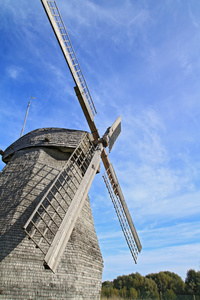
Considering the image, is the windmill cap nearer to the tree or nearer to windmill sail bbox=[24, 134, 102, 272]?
windmill sail bbox=[24, 134, 102, 272]

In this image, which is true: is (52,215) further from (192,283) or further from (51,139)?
(192,283)

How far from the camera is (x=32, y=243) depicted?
16.7 ft

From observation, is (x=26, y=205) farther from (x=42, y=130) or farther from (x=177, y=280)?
(x=177, y=280)

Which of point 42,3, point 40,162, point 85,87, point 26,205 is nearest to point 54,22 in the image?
point 42,3

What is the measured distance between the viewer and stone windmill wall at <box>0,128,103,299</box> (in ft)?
15.1

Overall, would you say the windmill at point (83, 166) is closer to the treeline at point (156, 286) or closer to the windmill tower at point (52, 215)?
the windmill tower at point (52, 215)

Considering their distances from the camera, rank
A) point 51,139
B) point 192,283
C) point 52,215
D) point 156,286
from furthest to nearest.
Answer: point 156,286 → point 192,283 → point 51,139 → point 52,215

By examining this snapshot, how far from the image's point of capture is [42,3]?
22.0 ft

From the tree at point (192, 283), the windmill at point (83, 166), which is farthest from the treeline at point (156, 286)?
the windmill at point (83, 166)

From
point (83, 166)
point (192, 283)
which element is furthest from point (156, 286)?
point (83, 166)

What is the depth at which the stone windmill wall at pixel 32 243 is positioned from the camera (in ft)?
15.1

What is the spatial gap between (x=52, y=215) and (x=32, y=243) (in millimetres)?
942

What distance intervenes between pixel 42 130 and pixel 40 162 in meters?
2.01

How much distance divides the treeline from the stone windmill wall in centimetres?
2967
